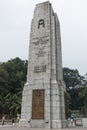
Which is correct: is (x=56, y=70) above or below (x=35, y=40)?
below

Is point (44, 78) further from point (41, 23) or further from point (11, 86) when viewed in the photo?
point (11, 86)

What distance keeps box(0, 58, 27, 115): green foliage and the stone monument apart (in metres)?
16.7

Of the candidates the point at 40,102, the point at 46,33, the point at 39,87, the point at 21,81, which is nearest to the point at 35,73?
the point at 39,87

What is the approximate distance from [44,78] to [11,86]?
29.2 m

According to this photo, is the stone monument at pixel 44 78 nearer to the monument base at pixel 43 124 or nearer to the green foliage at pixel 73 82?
the monument base at pixel 43 124

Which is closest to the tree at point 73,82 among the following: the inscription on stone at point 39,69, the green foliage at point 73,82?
the green foliage at point 73,82

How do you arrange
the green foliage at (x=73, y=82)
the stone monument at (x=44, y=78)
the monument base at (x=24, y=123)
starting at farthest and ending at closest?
the green foliage at (x=73, y=82)
the monument base at (x=24, y=123)
the stone monument at (x=44, y=78)

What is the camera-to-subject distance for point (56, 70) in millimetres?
17406

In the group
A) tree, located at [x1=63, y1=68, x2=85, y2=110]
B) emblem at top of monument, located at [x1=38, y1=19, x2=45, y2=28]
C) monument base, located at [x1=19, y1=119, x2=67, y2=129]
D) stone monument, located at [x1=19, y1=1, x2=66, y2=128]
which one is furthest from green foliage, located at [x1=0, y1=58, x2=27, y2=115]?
emblem at top of monument, located at [x1=38, y1=19, x2=45, y2=28]

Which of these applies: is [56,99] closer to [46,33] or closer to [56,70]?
[56,70]

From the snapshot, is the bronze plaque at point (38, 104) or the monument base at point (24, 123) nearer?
the bronze plaque at point (38, 104)

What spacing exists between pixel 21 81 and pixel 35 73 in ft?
101

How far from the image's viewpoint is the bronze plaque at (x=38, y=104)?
16161 millimetres

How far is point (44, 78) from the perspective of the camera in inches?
682
